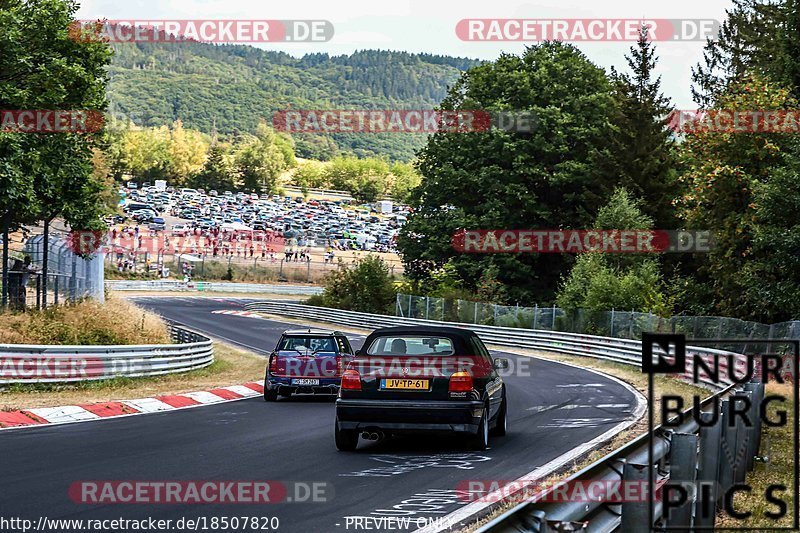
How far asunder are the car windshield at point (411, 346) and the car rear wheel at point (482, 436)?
0.91 metres

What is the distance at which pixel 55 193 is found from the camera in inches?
1209

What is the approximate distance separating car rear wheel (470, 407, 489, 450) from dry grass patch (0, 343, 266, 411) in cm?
832

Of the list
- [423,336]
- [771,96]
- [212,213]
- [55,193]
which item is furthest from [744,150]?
[212,213]

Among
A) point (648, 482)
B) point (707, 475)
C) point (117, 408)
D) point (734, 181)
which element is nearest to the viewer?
point (648, 482)

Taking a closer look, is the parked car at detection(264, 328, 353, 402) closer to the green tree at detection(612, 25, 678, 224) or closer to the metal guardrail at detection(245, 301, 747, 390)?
the metal guardrail at detection(245, 301, 747, 390)

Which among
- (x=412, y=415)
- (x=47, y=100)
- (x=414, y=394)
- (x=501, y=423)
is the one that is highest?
(x=47, y=100)

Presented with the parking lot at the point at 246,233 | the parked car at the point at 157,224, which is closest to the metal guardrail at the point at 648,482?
the parking lot at the point at 246,233

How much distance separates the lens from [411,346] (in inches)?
530

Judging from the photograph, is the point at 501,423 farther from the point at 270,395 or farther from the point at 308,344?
the point at 270,395

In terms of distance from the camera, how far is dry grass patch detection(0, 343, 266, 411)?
63.9 feet

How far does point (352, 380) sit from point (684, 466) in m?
6.81

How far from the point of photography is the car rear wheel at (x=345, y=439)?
42.7 ft

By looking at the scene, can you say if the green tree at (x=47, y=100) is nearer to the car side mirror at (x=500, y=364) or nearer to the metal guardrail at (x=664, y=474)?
the car side mirror at (x=500, y=364)

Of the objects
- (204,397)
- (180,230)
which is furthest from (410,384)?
(180,230)
